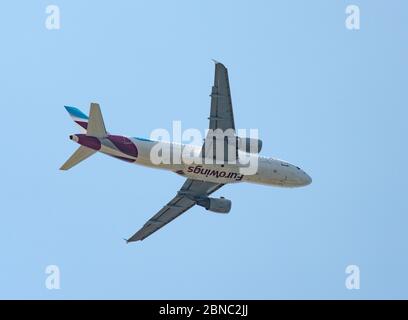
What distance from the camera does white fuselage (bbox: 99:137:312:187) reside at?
56.3m

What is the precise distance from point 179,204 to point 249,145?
8476 mm

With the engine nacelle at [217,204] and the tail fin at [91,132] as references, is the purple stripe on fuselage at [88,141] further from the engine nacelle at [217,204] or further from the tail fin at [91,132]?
the engine nacelle at [217,204]

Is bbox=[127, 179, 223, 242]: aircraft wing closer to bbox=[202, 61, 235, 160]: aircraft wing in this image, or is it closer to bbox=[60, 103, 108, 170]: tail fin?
bbox=[202, 61, 235, 160]: aircraft wing

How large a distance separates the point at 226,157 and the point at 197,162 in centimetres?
182

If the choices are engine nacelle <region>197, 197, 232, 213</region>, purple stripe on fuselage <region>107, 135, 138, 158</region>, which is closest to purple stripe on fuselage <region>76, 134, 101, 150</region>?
purple stripe on fuselage <region>107, 135, 138, 158</region>

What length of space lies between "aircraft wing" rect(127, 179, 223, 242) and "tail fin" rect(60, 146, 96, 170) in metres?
9.26

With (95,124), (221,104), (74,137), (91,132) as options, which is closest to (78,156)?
(74,137)

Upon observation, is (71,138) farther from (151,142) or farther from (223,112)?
(223,112)

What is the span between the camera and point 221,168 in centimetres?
5788

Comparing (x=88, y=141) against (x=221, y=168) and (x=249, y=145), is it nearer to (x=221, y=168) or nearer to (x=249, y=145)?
(x=221, y=168)

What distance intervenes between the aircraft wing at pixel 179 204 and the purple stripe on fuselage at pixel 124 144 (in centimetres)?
731
